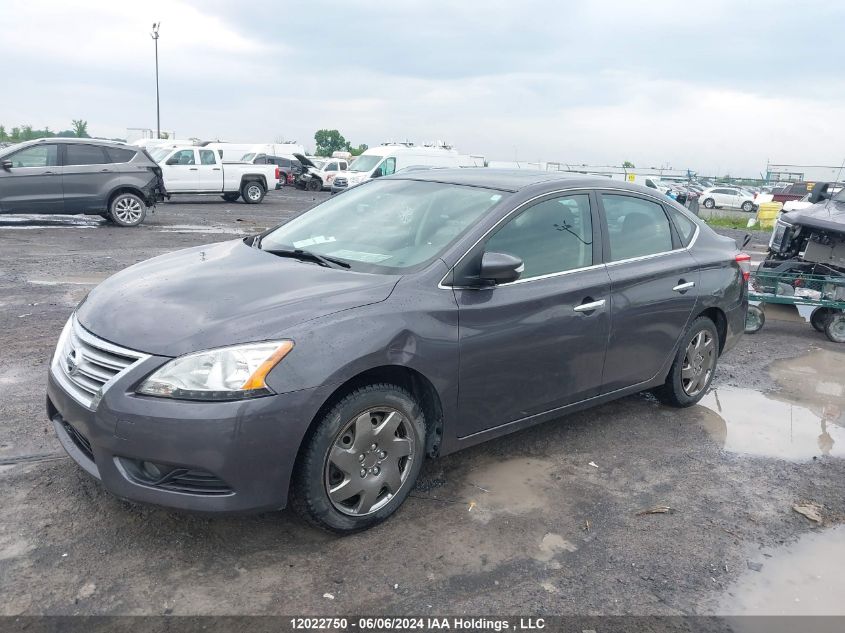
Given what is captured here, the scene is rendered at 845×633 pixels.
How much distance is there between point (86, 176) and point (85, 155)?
419 millimetres

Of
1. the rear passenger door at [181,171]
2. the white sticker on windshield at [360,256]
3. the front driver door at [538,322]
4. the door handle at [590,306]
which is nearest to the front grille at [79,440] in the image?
the white sticker on windshield at [360,256]

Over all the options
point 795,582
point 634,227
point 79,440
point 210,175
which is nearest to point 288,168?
point 210,175

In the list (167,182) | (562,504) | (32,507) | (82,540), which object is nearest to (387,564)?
(562,504)

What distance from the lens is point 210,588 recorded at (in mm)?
2922

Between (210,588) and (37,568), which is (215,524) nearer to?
(210,588)

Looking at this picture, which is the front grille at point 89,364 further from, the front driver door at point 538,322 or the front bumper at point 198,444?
the front driver door at point 538,322

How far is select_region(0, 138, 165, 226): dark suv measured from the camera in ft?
45.6

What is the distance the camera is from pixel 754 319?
799 cm

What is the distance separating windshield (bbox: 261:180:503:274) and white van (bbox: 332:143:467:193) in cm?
2424

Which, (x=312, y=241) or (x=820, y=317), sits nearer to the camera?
(x=312, y=241)

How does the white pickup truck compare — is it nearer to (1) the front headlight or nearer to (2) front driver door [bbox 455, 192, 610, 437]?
(2) front driver door [bbox 455, 192, 610, 437]

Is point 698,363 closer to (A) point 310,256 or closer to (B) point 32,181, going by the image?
(A) point 310,256

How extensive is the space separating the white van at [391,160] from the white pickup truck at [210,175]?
190 inches

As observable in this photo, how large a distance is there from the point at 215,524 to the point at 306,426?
829 mm
